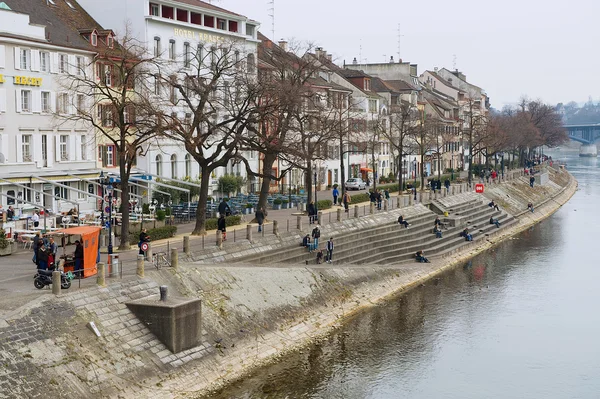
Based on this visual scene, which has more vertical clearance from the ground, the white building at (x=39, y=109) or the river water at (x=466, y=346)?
the white building at (x=39, y=109)

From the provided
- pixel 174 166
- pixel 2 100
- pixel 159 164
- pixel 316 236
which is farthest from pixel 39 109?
pixel 316 236

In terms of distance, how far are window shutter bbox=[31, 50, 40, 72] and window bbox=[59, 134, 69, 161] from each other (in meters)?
5.05

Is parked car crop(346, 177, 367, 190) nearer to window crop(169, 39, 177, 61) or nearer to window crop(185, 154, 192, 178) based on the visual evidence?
window crop(185, 154, 192, 178)

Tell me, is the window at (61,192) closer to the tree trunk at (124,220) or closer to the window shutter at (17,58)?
the window shutter at (17,58)

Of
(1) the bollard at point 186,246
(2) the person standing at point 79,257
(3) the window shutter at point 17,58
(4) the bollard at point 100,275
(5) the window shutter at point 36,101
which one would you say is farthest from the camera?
(5) the window shutter at point 36,101

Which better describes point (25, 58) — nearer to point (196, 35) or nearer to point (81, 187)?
point (81, 187)

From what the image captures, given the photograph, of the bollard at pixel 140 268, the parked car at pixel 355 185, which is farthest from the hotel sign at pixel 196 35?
the bollard at pixel 140 268

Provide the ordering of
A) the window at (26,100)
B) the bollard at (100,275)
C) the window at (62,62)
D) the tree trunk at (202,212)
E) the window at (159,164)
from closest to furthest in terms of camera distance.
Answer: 1. the bollard at (100,275)
2. the tree trunk at (202,212)
3. the window at (26,100)
4. the window at (62,62)
5. the window at (159,164)

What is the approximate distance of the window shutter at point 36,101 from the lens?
54031 mm

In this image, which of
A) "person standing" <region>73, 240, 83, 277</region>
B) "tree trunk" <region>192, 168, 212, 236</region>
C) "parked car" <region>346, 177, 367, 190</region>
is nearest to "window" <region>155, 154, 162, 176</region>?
"tree trunk" <region>192, 168, 212, 236</region>

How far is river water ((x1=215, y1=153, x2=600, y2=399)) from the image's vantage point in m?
32.5

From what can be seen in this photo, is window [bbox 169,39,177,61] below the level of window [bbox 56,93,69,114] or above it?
above

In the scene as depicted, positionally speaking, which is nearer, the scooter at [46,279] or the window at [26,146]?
the scooter at [46,279]

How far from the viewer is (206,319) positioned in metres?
34.1
